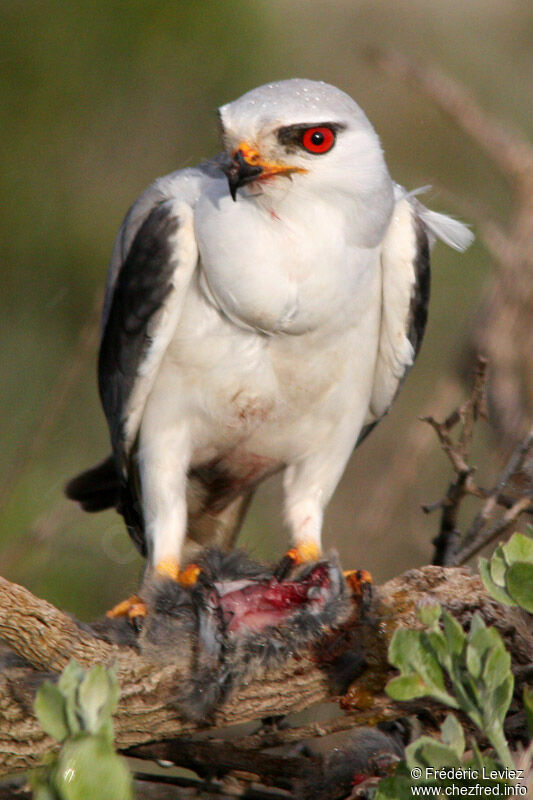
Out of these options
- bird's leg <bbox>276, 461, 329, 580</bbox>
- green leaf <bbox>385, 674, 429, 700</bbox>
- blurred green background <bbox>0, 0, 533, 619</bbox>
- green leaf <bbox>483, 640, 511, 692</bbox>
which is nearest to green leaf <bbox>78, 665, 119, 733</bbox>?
green leaf <bbox>385, 674, 429, 700</bbox>

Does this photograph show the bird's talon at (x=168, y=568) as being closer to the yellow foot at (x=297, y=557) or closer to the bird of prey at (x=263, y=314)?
the bird of prey at (x=263, y=314)

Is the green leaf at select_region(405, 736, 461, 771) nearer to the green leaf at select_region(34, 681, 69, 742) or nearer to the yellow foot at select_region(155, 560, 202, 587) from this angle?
the green leaf at select_region(34, 681, 69, 742)

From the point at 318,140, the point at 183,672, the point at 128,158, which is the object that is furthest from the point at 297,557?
the point at 128,158

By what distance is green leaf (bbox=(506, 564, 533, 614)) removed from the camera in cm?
152

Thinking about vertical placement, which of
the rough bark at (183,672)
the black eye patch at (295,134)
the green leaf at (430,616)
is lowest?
the green leaf at (430,616)

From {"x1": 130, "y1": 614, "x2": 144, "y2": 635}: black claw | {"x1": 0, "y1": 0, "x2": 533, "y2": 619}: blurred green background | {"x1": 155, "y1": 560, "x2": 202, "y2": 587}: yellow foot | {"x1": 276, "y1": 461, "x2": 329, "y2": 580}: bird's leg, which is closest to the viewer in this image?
{"x1": 130, "y1": 614, "x2": 144, "y2": 635}: black claw

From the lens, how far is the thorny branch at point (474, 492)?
233 centimetres

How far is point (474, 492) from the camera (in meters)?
2.39

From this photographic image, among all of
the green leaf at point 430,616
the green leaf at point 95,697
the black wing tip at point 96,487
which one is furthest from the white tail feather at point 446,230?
the green leaf at point 95,697

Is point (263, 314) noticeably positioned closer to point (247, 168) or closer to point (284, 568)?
point (247, 168)

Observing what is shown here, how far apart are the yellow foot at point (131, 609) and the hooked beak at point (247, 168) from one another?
970 mm

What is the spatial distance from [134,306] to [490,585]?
142cm

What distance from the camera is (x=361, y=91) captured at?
6051 millimetres

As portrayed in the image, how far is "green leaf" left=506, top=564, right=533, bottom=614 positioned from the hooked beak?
1.16 m
